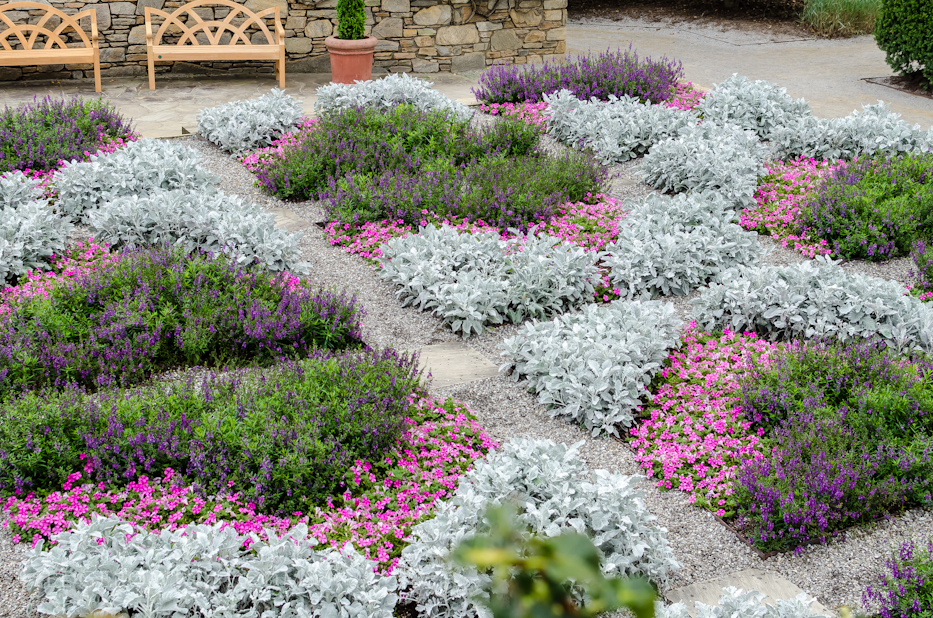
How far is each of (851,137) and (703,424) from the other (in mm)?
4592

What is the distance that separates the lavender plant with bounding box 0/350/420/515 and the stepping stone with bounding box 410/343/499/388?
506 millimetres

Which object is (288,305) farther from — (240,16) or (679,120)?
(240,16)

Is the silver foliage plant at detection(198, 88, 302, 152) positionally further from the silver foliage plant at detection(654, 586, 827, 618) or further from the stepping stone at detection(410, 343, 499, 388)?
the silver foliage plant at detection(654, 586, 827, 618)

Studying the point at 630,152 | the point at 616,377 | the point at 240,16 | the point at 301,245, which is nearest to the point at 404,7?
the point at 240,16

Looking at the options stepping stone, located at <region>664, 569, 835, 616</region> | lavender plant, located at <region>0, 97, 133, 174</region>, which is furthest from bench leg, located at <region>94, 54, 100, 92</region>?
stepping stone, located at <region>664, 569, 835, 616</region>

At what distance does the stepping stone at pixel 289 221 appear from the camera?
19.6ft

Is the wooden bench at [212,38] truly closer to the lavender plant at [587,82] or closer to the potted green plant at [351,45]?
the potted green plant at [351,45]

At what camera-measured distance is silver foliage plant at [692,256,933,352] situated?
427 centimetres

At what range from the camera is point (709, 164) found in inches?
252

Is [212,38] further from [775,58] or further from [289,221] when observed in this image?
[775,58]

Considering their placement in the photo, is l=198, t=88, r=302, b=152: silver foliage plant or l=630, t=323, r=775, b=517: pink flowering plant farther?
l=198, t=88, r=302, b=152: silver foliage plant

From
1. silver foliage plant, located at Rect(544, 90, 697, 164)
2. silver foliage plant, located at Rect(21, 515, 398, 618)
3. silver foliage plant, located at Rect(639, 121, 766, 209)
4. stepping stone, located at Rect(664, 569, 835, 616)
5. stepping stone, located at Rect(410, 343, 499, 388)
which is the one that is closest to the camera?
silver foliage plant, located at Rect(21, 515, 398, 618)

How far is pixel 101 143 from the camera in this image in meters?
7.04

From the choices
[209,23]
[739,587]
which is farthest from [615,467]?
[209,23]
